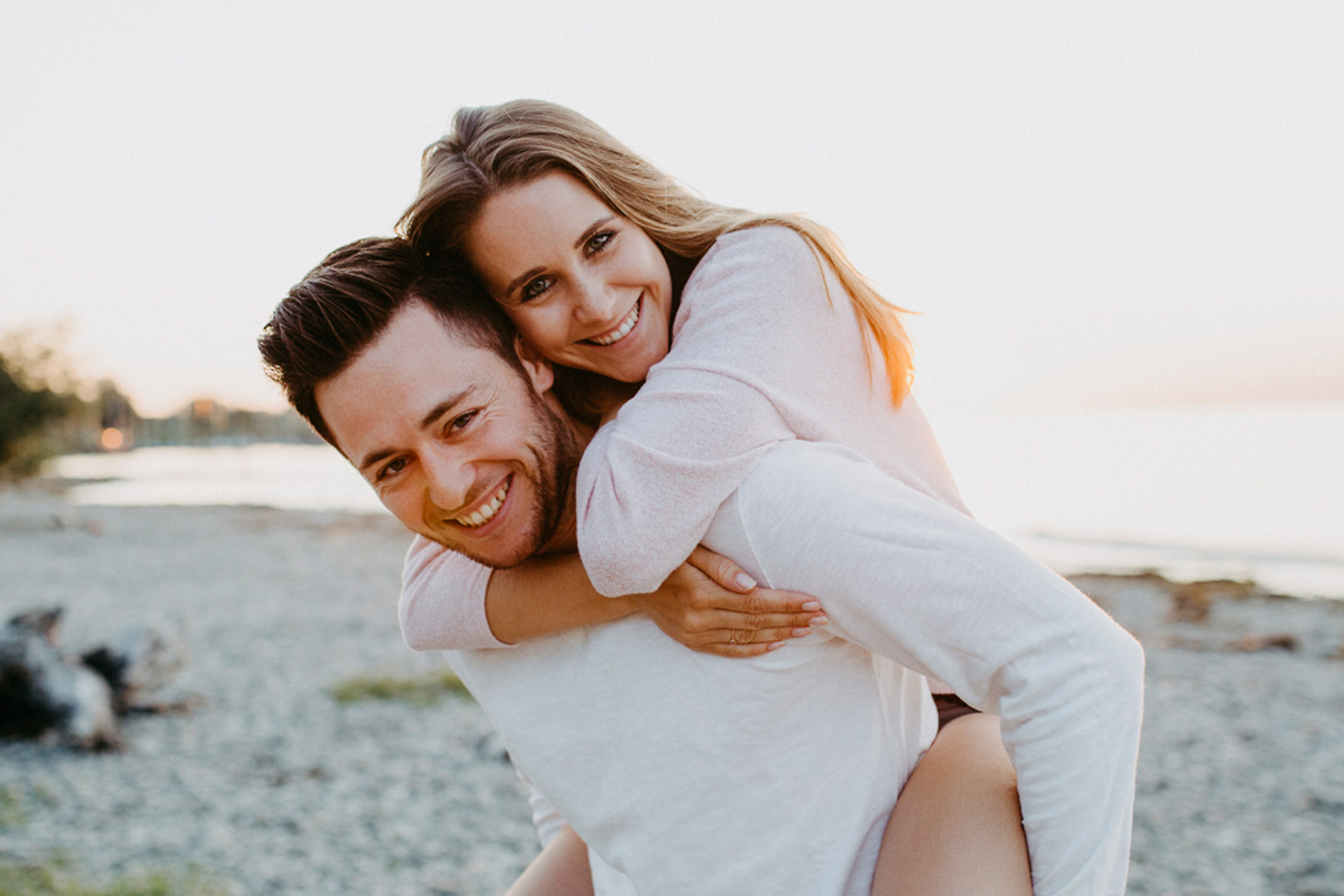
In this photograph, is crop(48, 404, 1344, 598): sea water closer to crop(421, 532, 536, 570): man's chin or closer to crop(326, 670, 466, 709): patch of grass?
crop(421, 532, 536, 570): man's chin

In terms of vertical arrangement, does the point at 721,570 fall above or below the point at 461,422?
below

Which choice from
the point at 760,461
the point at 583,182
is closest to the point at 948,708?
the point at 760,461

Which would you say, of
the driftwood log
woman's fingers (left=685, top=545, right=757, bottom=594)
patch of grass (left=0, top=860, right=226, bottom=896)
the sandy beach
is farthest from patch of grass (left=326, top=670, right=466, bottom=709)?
woman's fingers (left=685, top=545, right=757, bottom=594)

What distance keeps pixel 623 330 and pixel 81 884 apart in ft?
17.9

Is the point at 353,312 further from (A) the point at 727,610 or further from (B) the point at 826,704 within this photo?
(B) the point at 826,704

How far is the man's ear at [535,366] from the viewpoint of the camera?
242 centimetres

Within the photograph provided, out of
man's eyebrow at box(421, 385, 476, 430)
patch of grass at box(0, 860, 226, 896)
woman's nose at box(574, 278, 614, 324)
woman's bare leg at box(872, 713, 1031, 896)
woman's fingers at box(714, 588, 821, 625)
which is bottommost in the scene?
patch of grass at box(0, 860, 226, 896)

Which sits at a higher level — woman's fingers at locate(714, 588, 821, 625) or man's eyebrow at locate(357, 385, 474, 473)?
man's eyebrow at locate(357, 385, 474, 473)

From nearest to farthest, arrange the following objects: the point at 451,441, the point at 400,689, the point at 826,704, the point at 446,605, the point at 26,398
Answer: the point at 826,704 → the point at 451,441 → the point at 446,605 → the point at 400,689 → the point at 26,398

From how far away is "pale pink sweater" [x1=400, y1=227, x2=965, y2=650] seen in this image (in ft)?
5.70

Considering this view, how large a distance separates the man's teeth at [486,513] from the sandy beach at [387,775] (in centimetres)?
477

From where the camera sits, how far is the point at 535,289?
2484 millimetres

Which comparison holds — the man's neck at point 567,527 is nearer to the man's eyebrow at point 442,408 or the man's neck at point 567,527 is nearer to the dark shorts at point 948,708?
the man's eyebrow at point 442,408

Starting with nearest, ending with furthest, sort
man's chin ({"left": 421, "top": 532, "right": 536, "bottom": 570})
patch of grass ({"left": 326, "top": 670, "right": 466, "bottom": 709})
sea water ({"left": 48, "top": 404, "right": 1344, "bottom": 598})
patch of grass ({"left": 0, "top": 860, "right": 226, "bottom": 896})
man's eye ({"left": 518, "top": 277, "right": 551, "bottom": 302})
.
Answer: man's chin ({"left": 421, "top": 532, "right": 536, "bottom": 570})
man's eye ({"left": 518, "top": 277, "right": 551, "bottom": 302})
patch of grass ({"left": 0, "top": 860, "right": 226, "bottom": 896})
patch of grass ({"left": 326, "top": 670, "right": 466, "bottom": 709})
sea water ({"left": 48, "top": 404, "right": 1344, "bottom": 598})
